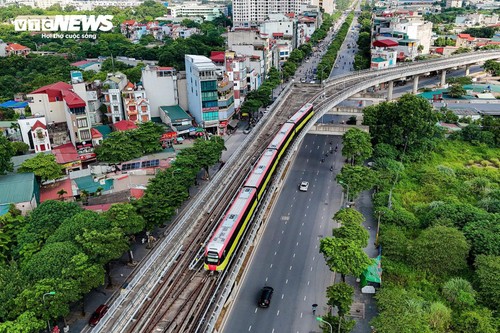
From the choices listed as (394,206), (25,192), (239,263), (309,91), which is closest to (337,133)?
(309,91)

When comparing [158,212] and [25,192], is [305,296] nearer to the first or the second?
[158,212]

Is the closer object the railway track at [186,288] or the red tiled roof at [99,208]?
the railway track at [186,288]

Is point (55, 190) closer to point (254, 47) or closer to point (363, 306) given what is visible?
point (363, 306)

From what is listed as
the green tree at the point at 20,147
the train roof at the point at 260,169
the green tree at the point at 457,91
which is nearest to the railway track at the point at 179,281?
the train roof at the point at 260,169

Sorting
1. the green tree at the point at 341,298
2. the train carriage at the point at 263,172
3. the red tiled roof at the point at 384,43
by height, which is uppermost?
the red tiled roof at the point at 384,43

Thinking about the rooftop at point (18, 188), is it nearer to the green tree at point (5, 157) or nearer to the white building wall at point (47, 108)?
the green tree at point (5, 157)

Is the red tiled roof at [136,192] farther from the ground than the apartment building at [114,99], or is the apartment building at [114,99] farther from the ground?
the apartment building at [114,99]

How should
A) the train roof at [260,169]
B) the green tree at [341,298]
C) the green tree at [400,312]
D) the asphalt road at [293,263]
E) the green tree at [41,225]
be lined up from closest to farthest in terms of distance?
the green tree at [400,312] → the green tree at [341,298] → the asphalt road at [293,263] → the green tree at [41,225] → the train roof at [260,169]

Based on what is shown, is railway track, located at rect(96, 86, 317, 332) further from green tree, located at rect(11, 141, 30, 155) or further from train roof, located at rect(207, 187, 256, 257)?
green tree, located at rect(11, 141, 30, 155)
